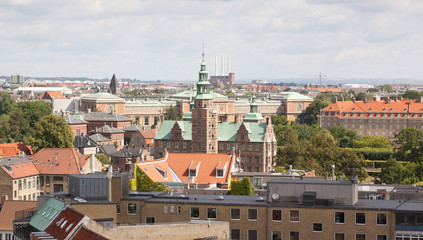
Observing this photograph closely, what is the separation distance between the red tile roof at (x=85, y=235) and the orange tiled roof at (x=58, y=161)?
193 ft

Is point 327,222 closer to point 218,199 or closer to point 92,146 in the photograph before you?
point 218,199

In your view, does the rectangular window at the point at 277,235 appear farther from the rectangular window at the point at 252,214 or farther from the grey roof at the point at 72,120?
the grey roof at the point at 72,120

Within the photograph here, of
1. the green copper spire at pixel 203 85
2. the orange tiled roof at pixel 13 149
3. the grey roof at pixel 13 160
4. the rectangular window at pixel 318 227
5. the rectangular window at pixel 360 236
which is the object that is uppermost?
the green copper spire at pixel 203 85

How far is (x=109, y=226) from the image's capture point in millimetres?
45000

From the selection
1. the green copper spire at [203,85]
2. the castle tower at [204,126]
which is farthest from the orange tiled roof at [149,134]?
the castle tower at [204,126]

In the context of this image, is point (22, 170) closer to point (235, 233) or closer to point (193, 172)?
point (193, 172)

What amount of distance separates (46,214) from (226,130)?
85327 mm

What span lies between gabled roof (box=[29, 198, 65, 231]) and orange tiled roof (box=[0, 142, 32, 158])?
6971 cm

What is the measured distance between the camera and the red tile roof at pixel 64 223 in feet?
136

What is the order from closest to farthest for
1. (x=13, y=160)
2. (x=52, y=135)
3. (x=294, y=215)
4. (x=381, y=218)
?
1. (x=381, y=218)
2. (x=294, y=215)
3. (x=13, y=160)
4. (x=52, y=135)

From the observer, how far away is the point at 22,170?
9675cm

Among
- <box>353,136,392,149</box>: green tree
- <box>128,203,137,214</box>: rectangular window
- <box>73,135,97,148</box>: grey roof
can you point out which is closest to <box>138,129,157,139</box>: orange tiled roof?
<box>73,135,97,148</box>: grey roof

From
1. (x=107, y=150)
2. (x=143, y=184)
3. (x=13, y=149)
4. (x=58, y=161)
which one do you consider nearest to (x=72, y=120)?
(x=107, y=150)

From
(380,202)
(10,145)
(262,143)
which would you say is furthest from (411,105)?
(380,202)
